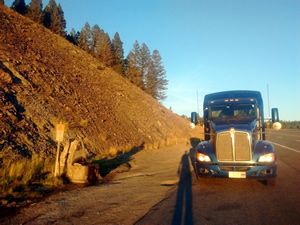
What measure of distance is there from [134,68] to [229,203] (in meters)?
58.3

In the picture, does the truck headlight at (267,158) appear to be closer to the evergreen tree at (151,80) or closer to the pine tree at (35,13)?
the pine tree at (35,13)

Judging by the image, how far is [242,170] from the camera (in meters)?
9.45

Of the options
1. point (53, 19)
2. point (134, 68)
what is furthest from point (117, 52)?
point (53, 19)

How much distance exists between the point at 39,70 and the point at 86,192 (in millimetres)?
17566

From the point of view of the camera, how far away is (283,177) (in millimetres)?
11352

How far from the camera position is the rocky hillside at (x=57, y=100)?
1609cm

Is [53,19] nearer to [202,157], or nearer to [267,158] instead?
[202,157]

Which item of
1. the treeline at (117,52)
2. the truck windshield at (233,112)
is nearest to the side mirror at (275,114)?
the truck windshield at (233,112)

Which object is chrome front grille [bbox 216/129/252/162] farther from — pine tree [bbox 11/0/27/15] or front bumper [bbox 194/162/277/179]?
pine tree [bbox 11/0/27/15]

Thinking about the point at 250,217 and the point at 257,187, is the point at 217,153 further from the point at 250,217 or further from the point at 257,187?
the point at 250,217

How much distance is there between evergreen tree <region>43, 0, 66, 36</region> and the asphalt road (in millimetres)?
46521

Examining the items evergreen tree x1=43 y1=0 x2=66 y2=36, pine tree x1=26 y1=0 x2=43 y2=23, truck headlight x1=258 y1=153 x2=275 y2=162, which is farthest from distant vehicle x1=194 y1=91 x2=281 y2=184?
evergreen tree x1=43 y1=0 x2=66 y2=36

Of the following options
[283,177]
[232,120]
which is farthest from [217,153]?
[283,177]

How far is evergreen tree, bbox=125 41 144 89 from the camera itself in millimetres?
62056
